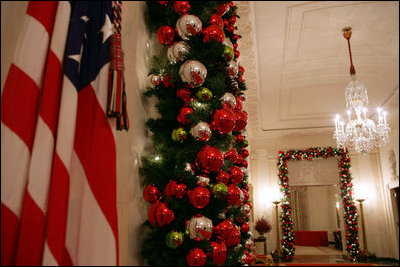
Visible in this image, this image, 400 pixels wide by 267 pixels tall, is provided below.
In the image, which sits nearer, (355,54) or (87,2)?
(87,2)

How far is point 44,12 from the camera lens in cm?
113

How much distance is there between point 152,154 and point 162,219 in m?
0.41

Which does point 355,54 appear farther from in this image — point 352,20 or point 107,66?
point 107,66

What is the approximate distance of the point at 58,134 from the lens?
41.3 inches

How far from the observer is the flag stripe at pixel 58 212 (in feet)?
3.18

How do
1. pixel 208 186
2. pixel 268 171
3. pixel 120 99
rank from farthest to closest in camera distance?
1. pixel 268 171
2. pixel 208 186
3. pixel 120 99

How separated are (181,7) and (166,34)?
0.56ft

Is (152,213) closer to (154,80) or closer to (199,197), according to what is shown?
(199,197)

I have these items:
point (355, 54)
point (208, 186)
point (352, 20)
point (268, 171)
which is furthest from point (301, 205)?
point (208, 186)

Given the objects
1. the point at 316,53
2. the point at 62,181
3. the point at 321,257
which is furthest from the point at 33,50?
the point at 321,257

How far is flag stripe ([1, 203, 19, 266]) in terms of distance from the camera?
3.16 feet

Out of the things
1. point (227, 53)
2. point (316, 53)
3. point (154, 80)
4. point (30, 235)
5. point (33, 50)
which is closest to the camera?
point (30, 235)

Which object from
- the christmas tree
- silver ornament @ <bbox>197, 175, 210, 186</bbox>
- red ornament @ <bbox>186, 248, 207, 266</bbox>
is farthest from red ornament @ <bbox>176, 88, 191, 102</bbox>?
red ornament @ <bbox>186, 248, 207, 266</bbox>

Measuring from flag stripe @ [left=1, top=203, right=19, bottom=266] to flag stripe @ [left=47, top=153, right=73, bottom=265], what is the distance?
4.8 inches
